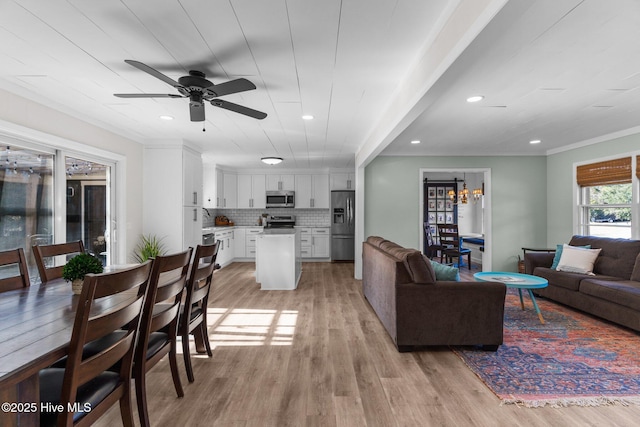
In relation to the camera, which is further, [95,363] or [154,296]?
[154,296]

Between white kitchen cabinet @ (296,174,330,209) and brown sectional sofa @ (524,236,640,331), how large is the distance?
16.0 ft

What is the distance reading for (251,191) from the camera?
8586mm

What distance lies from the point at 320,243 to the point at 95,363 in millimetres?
7307

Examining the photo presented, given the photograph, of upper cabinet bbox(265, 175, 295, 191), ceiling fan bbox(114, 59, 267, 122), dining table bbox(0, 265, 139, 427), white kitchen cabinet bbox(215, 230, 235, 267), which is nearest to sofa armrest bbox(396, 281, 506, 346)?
ceiling fan bbox(114, 59, 267, 122)

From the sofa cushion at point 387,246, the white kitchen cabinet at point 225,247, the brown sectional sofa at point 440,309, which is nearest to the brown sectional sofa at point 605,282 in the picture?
the brown sectional sofa at point 440,309

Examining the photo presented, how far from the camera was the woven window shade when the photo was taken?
15.4 ft

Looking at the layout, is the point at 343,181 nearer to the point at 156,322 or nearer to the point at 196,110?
the point at 196,110

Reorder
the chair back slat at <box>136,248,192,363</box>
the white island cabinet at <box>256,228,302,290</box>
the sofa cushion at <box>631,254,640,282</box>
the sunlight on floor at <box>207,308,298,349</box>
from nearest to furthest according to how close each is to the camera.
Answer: the chair back slat at <box>136,248,192,363</box> < the sunlight on floor at <box>207,308,298,349</box> < the sofa cushion at <box>631,254,640,282</box> < the white island cabinet at <box>256,228,302,290</box>

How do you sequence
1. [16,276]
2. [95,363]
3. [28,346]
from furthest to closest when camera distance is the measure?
[16,276] < [95,363] < [28,346]

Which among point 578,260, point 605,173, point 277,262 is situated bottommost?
point 277,262

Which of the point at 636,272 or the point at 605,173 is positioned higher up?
the point at 605,173

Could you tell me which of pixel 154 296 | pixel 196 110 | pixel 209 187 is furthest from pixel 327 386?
pixel 209 187

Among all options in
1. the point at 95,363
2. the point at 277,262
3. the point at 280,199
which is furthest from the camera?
the point at 280,199

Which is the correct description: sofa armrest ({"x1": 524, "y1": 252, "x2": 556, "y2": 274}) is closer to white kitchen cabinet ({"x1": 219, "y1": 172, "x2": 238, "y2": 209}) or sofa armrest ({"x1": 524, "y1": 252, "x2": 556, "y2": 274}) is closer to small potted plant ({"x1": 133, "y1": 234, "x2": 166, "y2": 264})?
small potted plant ({"x1": 133, "y1": 234, "x2": 166, "y2": 264})
